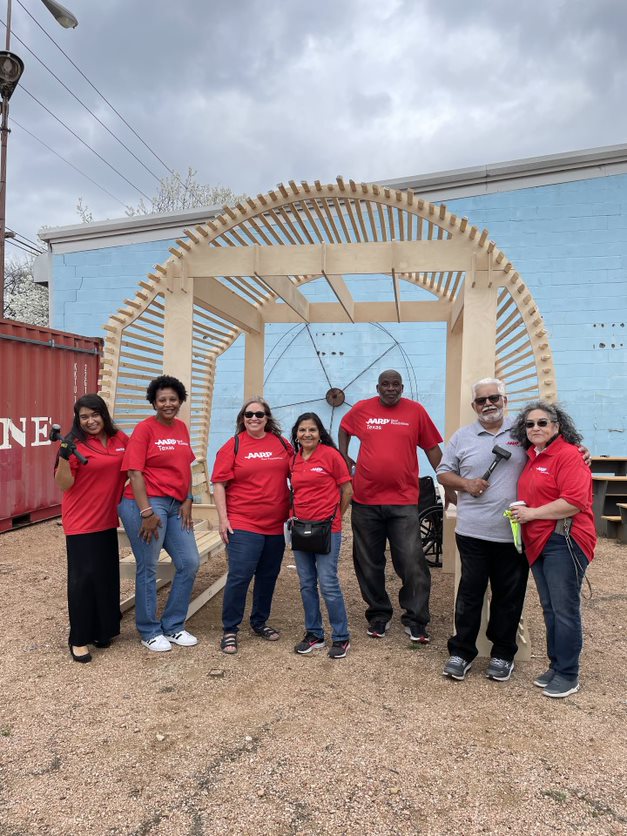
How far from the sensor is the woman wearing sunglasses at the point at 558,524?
307cm

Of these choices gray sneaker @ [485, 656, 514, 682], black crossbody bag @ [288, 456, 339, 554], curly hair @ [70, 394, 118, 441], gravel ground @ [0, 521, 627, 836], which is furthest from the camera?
curly hair @ [70, 394, 118, 441]

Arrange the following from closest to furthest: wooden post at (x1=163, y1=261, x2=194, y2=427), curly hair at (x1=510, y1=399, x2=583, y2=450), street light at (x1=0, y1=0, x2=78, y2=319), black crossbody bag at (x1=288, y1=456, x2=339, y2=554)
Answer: curly hair at (x1=510, y1=399, x2=583, y2=450) < black crossbody bag at (x1=288, y1=456, x2=339, y2=554) < wooden post at (x1=163, y1=261, x2=194, y2=427) < street light at (x1=0, y1=0, x2=78, y2=319)

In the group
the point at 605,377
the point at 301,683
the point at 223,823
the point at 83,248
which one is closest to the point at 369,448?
the point at 301,683

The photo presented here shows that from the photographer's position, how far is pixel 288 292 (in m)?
5.27

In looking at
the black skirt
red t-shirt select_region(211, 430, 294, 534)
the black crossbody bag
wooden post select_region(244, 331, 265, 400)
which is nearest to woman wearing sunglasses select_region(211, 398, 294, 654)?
red t-shirt select_region(211, 430, 294, 534)

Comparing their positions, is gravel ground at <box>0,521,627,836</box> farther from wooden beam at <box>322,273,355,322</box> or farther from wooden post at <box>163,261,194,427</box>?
wooden beam at <box>322,273,355,322</box>

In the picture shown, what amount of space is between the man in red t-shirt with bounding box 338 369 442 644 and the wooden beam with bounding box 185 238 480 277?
31.3 inches

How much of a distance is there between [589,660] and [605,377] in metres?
6.24

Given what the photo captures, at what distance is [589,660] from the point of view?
3.83 m

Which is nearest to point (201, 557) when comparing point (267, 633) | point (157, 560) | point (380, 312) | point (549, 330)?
point (157, 560)

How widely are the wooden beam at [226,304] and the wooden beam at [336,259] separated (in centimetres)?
21

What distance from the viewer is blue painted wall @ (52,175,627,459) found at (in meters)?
9.07

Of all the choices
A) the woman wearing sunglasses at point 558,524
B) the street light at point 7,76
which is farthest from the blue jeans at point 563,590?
the street light at point 7,76

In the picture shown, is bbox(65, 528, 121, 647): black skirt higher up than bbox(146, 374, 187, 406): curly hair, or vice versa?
bbox(146, 374, 187, 406): curly hair
